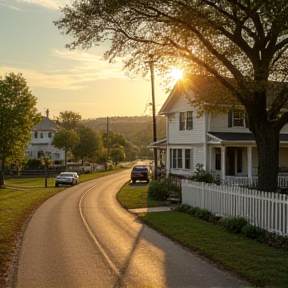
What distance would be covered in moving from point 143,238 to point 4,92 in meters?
32.4

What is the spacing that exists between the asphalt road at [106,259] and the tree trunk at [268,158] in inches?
191

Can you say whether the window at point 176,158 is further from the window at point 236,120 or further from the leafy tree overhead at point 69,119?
the leafy tree overhead at point 69,119

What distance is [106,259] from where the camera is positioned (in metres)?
10.7

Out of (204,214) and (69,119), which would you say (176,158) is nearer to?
(204,214)

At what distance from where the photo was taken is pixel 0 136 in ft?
134

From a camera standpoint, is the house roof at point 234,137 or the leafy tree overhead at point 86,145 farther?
the leafy tree overhead at point 86,145

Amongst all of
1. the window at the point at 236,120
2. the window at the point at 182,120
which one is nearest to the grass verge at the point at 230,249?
the window at the point at 236,120

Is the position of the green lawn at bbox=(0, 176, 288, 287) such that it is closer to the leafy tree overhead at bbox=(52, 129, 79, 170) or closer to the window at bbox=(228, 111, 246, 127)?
the window at bbox=(228, 111, 246, 127)

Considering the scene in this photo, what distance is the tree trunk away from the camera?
1650 cm

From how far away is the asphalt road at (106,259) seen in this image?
8.77 m

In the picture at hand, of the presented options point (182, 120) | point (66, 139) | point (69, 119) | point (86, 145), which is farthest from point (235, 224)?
point (69, 119)

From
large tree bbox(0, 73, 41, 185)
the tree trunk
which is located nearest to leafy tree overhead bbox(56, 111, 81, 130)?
large tree bbox(0, 73, 41, 185)

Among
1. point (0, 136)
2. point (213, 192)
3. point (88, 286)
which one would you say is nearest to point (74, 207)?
point (213, 192)

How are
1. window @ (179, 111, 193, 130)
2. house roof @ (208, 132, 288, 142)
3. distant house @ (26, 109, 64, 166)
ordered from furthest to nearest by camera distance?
distant house @ (26, 109, 64, 166) → window @ (179, 111, 193, 130) → house roof @ (208, 132, 288, 142)
